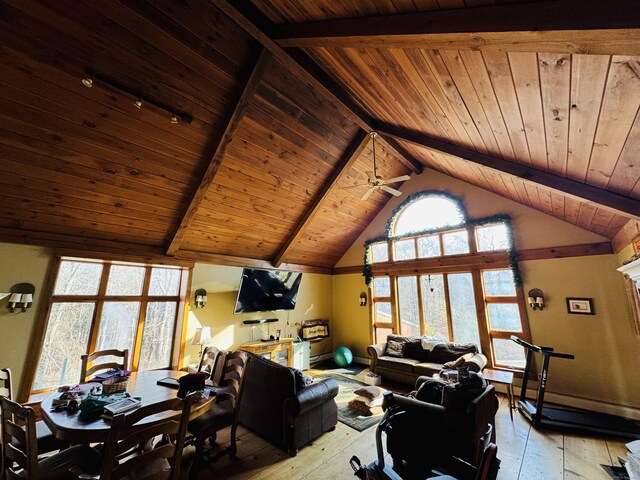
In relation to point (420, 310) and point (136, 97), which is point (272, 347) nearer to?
point (420, 310)

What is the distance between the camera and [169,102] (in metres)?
3.27

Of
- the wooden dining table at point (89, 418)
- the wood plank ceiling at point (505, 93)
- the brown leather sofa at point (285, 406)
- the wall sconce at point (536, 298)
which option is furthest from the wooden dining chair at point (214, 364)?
the wall sconce at point (536, 298)

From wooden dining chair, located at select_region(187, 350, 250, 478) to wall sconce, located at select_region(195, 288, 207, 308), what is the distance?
235 cm

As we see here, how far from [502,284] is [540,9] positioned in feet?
16.6

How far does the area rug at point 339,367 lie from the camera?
6.34m

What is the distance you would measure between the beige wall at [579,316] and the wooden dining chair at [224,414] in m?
5.21

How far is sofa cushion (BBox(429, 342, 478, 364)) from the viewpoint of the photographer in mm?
5016

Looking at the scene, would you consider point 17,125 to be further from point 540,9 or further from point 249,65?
point 540,9

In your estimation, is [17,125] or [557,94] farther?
[17,125]

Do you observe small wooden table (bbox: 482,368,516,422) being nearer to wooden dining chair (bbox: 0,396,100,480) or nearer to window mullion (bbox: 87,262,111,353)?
wooden dining chair (bbox: 0,396,100,480)

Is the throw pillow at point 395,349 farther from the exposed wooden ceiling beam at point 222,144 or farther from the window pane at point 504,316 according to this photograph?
the exposed wooden ceiling beam at point 222,144

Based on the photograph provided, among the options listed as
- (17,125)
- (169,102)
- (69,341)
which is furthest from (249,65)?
(69,341)

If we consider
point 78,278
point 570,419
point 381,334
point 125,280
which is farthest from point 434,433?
point 78,278

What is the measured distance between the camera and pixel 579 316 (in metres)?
4.47
